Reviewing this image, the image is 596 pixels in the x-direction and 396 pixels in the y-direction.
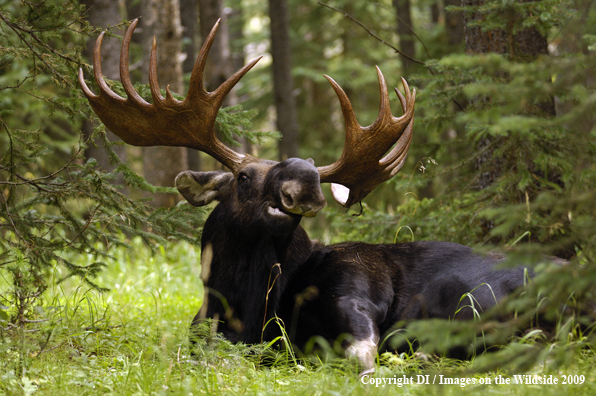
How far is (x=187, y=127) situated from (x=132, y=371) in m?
2.25

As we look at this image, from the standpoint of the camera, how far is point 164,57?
929 centimetres

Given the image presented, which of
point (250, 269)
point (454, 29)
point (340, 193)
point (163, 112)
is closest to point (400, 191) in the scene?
point (340, 193)

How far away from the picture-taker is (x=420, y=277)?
4.81m

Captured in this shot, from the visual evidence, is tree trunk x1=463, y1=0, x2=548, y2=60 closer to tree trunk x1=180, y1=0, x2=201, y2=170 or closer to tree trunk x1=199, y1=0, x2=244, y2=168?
tree trunk x1=199, y1=0, x2=244, y2=168

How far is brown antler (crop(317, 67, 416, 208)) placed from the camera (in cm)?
486

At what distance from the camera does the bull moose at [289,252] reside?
4.32 meters

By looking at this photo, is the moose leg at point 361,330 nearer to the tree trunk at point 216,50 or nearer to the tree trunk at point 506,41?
the tree trunk at point 506,41

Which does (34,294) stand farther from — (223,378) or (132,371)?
(223,378)

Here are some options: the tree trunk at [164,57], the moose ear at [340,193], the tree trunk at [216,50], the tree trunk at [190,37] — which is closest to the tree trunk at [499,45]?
the moose ear at [340,193]

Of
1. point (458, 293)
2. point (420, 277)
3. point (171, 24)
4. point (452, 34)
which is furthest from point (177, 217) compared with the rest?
point (452, 34)

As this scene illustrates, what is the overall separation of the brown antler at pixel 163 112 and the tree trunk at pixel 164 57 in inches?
173

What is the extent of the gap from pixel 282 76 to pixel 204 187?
28.4 feet

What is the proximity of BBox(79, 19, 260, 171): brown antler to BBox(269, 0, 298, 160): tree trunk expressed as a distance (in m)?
8.21

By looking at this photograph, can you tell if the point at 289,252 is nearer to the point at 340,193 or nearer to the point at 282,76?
the point at 340,193
